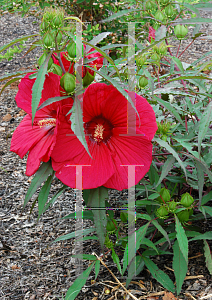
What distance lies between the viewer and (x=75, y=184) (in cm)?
75

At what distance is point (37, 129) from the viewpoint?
810mm

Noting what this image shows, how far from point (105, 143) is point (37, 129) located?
17 centimetres

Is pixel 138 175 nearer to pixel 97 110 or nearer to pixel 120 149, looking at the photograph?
pixel 120 149

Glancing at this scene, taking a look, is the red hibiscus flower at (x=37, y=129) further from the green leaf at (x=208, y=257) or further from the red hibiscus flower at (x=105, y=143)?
the green leaf at (x=208, y=257)

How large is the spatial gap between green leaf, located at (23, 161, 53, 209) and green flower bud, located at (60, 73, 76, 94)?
0.20 metres

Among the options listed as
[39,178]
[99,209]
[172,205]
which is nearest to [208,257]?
[172,205]

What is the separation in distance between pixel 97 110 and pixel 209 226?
2.45 ft

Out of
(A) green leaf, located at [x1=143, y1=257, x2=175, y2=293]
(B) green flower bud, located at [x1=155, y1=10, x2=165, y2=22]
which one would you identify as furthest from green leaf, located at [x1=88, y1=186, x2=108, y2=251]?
(B) green flower bud, located at [x1=155, y1=10, x2=165, y2=22]

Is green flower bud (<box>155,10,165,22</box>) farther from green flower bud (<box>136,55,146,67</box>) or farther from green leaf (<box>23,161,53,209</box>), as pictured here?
green leaf (<box>23,161,53,209</box>)

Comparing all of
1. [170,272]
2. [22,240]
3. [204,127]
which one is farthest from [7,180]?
[204,127]

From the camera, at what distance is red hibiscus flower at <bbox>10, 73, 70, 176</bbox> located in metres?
0.73

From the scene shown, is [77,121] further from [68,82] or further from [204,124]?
[204,124]

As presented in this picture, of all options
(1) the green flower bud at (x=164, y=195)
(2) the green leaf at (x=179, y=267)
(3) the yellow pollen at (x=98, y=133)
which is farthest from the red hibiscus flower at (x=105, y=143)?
(2) the green leaf at (x=179, y=267)

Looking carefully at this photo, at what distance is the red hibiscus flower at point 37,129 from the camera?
28.7 inches
